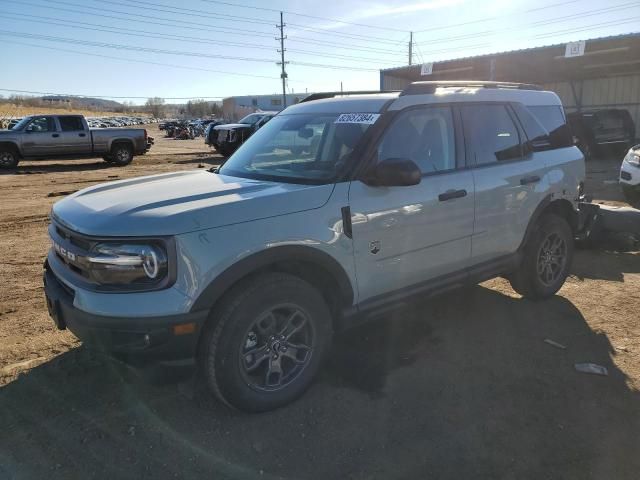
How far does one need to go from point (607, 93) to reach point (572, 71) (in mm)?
2761

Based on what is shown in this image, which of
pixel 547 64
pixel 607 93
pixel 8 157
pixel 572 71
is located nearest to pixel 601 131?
pixel 547 64

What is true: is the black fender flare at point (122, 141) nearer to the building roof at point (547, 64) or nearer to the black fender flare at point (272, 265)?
the building roof at point (547, 64)

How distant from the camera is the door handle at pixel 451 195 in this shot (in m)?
3.68

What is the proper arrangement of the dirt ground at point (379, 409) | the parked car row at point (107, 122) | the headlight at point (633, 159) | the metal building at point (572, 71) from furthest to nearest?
1. the parked car row at point (107, 122)
2. the metal building at point (572, 71)
3. the headlight at point (633, 159)
4. the dirt ground at point (379, 409)

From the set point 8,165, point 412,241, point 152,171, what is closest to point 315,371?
point 412,241

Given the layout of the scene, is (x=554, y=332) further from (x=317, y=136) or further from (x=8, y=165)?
(x=8, y=165)

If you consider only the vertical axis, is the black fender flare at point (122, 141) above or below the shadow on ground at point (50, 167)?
above

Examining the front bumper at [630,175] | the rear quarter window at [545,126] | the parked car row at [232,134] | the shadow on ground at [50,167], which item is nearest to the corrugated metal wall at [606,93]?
the parked car row at [232,134]

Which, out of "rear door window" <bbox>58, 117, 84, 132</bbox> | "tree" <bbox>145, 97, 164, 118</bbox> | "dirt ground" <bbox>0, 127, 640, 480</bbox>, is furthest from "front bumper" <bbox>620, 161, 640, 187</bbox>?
"tree" <bbox>145, 97, 164, 118</bbox>

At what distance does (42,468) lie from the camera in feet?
8.66

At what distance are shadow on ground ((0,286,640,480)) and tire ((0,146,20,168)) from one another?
1710 centimetres

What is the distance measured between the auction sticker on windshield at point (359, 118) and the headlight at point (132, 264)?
171 cm

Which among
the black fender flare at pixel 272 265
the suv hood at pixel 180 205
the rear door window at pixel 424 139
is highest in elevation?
the rear door window at pixel 424 139

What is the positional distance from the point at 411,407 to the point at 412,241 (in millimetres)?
1114
